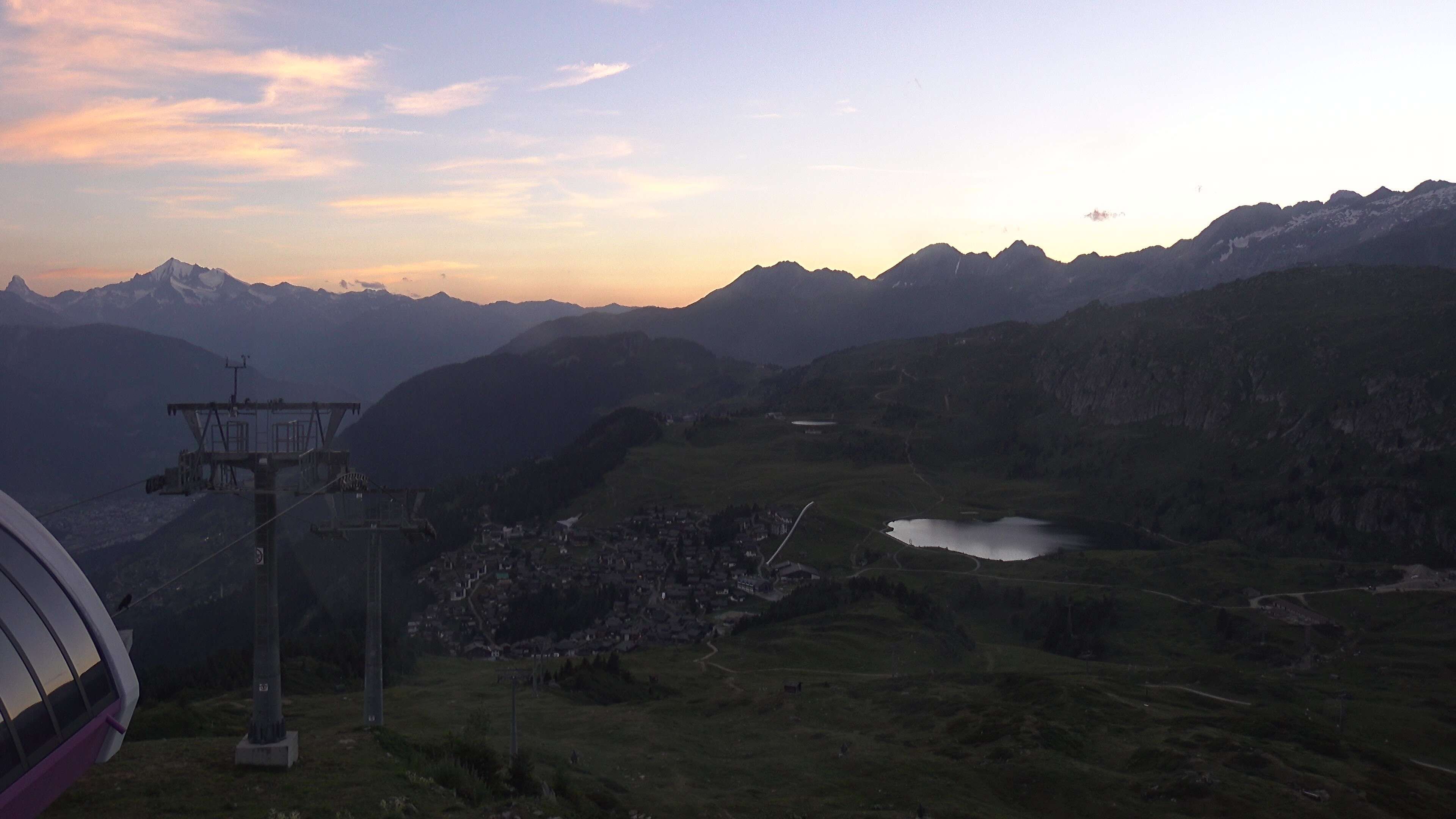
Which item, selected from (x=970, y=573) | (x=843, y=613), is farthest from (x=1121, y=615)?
(x=843, y=613)

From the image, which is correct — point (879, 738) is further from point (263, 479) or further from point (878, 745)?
point (263, 479)

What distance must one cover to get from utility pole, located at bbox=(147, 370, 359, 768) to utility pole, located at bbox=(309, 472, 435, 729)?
17.8 ft

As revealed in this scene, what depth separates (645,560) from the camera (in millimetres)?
157625

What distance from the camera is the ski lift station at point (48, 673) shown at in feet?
36.3

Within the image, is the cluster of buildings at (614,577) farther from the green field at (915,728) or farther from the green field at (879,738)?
the green field at (879,738)

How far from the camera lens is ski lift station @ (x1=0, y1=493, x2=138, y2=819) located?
11070 millimetres

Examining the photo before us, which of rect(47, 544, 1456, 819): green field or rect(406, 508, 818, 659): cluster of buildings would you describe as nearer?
rect(47, 544, 1456, 819): green field

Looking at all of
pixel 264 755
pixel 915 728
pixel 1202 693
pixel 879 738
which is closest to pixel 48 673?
pixel 264 755

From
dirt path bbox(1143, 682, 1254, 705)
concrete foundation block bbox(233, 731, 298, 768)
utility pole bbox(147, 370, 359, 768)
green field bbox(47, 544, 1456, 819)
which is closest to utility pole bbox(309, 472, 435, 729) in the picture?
green field bbox(47, 544, 1456, 819)

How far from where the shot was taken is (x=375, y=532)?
41.3 m

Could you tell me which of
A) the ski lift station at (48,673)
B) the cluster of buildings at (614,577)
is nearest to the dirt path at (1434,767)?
the cluster of buildings at (614,577)

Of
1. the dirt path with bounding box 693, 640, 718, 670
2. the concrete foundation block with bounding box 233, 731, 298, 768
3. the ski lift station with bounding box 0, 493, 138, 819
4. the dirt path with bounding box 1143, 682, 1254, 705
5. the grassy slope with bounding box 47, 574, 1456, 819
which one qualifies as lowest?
the dirt path with bounding box 693, 640, 718, 670

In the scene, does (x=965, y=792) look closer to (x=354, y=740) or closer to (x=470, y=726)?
(x=470, y=726)

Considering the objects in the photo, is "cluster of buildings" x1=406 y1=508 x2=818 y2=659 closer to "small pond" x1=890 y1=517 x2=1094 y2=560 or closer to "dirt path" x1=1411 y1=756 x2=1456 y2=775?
"small pond" x1=890 y1=517 x2=1094 y2=560
